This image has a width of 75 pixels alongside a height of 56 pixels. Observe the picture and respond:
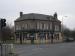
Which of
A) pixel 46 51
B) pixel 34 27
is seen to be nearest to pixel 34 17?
pixel 34 27

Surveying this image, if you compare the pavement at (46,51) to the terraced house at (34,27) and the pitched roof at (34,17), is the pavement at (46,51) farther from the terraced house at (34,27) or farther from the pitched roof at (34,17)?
the pitched roof at (34,17)

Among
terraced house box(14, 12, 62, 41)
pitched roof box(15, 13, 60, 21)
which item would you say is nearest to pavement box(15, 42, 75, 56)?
terraced house box(14, 12, 62, 41)

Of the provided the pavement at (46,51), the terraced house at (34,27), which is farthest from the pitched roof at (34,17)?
the pavement at (46,51)

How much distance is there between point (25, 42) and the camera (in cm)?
8200

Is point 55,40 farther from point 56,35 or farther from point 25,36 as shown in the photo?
point 25,36

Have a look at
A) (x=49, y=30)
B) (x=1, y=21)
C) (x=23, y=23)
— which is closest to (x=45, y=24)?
(x=49, y=30)

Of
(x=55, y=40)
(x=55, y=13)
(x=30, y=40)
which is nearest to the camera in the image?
(x=30, y=40)

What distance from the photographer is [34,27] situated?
268 feet

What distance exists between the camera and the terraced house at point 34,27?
81.9 metres

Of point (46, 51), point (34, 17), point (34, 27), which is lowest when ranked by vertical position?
point (46, 51)

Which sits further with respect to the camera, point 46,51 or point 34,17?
point 34,17

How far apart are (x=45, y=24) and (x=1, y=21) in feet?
208

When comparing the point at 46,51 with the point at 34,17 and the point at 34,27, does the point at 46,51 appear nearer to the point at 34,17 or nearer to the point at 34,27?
the point at 34,27

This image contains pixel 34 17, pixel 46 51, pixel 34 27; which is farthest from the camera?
pixel 34 17
